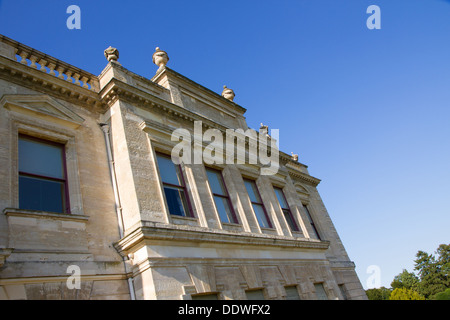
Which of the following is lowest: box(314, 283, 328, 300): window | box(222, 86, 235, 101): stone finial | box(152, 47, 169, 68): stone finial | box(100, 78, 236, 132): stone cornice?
box(314, 283, 328, 300): window

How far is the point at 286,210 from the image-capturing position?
1363cm

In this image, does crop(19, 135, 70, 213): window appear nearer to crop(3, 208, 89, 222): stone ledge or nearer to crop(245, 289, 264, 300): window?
crop(3, 208, 89, 222): stone ledge

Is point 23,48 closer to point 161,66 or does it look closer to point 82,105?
point 82,105

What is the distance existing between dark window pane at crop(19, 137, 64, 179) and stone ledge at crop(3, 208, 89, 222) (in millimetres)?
1195

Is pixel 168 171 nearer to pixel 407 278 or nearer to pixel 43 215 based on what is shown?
pixel 43 215

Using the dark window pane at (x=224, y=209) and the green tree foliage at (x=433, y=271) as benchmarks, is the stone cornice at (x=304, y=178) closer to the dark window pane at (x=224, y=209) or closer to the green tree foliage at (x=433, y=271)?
the dark window pane at (x=224, y=209)

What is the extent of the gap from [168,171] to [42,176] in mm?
3224

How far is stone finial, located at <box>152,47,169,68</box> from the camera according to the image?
12445mm

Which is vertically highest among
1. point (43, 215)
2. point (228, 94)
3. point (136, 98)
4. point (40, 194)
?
point (228, 94)

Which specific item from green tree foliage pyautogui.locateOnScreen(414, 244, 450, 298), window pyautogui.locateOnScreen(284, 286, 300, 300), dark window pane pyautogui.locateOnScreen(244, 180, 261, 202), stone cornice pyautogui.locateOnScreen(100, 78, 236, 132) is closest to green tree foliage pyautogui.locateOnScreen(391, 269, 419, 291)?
green tree foliage pyautogui.locateOnScreen(414, 244, 450, 298)

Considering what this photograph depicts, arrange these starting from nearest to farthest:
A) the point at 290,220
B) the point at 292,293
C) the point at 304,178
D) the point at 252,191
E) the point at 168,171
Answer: the point at 168,171 → the point at 292,293 → the point at 252,191 → the point at 290,220 → the point at 304,178

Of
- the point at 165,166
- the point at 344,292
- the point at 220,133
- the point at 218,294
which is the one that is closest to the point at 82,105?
the point at 165,166

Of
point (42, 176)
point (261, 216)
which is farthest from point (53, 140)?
point (261, 216)
